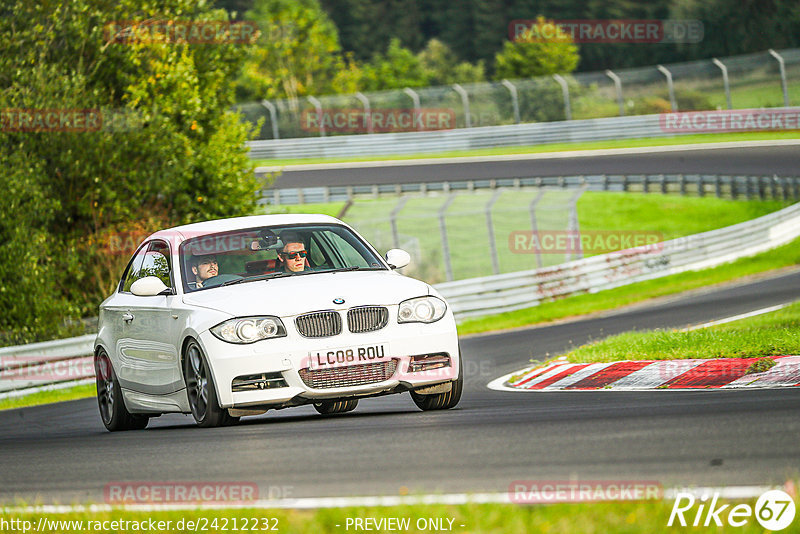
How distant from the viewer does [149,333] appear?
9.45 m

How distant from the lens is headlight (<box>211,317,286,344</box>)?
8227 mm

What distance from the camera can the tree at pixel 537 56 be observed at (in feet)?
230

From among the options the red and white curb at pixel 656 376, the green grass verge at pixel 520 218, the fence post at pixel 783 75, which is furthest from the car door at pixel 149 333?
the fence post at pixel 783 75

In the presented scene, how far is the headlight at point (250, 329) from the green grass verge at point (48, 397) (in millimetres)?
9458

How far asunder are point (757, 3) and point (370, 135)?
3788 cm

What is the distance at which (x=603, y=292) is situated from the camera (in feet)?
83.5

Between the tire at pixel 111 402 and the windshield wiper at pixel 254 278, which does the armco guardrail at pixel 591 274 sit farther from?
the windshield wiper at pixel 254 278

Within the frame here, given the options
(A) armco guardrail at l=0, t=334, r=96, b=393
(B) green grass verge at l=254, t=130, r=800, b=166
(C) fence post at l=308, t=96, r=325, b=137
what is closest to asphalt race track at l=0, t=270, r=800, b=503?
(A) armco guardrail at l=0, t=334, r=96, b=393

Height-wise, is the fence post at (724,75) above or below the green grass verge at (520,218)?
above

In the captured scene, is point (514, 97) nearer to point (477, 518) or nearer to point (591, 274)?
point (591, 274)

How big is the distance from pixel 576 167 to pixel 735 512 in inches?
1387
